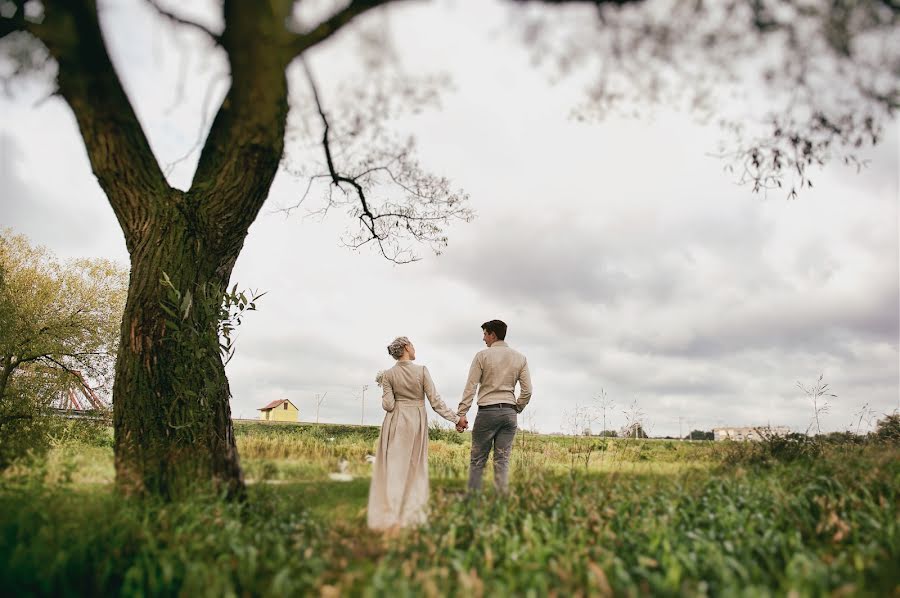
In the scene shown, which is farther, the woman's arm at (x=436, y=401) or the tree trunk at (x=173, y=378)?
the woman's arm at (x=436, y=401)

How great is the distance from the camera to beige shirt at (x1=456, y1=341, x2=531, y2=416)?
876 centimetres

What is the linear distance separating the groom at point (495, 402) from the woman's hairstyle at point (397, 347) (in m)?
1.07

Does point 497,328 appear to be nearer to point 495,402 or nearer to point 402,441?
point 495,402

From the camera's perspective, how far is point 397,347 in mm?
8836

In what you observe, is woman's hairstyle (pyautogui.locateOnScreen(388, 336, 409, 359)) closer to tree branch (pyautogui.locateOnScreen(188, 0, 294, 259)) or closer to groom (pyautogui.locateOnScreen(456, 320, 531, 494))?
groom (pyautogui.locateOnScreen(456, 320, 531, 494))

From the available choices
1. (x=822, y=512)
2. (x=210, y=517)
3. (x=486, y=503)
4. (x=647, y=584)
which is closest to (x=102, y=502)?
(x=210, y=517)

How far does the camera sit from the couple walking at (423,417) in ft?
27.5

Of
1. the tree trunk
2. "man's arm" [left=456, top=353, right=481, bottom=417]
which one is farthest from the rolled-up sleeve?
the tree trunk

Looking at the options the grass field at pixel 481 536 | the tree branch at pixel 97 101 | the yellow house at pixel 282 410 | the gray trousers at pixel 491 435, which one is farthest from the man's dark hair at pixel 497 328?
the yellow house at pixel 282 410

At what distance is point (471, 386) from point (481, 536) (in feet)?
10.8

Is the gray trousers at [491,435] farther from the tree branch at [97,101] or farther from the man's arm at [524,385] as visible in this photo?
the tree branch at [97,101]

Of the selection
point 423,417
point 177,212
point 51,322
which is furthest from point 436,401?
point 51,322

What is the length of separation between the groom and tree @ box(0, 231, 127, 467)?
63.5 ft

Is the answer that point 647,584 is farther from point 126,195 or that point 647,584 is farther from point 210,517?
point 126,195
